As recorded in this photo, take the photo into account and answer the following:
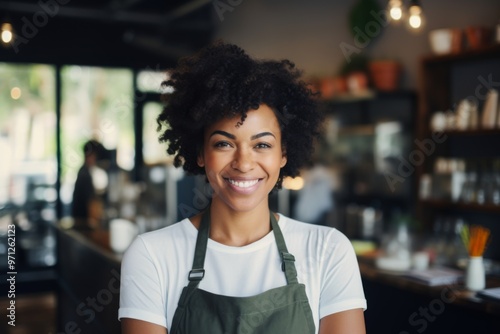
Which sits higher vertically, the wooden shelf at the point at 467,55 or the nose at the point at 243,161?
the wooden shelf at the point at 467,55

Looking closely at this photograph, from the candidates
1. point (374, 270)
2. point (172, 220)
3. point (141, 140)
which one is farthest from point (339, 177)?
point (141, 140)

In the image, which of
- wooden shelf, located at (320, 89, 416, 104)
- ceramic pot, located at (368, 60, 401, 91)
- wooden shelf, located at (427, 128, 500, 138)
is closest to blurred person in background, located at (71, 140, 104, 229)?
Result: wooden shelf, located at (320, 89, 416, 104)

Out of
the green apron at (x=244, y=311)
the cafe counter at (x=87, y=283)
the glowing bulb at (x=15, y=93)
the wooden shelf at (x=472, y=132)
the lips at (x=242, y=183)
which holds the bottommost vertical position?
the cafe counter at (x=87, y=283)

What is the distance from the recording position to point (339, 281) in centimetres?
159

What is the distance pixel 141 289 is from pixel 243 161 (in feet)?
1.29

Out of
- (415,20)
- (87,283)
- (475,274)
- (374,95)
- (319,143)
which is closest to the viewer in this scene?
(319,143)

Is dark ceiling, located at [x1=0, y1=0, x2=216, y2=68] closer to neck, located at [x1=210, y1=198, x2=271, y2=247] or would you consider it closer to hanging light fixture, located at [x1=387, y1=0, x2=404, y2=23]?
hanging light fixture, located at [x1=387, y1=0, x2=404, y2=23]

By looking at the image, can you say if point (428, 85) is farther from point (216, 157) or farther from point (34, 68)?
point (34, 68)

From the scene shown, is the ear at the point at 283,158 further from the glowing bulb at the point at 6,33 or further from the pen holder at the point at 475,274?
the glowing bulb at the point at 6,33

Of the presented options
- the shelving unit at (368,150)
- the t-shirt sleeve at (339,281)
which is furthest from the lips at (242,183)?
the shelving unit at (368,150)

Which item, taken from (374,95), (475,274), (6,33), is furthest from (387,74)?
(6,33)

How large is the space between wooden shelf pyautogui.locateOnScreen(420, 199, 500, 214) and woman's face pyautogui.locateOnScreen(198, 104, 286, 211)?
319 cm

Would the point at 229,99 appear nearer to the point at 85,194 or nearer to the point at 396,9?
the point at 396,9

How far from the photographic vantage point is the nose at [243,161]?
5.10ft
